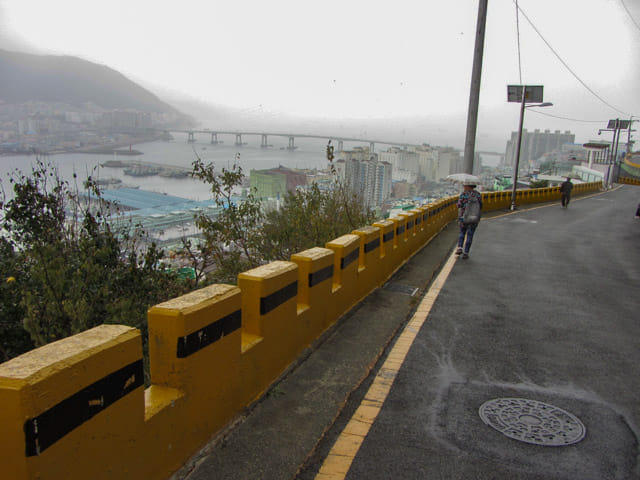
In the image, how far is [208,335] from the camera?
3.01 metres

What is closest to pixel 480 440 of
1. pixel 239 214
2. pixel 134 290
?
pixel 134 290

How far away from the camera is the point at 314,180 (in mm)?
11102

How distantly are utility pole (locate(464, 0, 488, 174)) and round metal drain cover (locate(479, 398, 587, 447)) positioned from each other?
12873 mm

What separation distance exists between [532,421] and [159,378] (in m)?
2.79

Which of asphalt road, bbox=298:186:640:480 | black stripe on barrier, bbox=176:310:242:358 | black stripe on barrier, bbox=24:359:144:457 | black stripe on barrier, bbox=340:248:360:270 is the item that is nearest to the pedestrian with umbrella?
asphalt road, bbox=298:186:640:480

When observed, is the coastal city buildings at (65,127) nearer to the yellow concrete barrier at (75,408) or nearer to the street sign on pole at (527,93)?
the yellow concrete barrier at (75,408)

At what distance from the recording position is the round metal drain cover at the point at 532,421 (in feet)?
11.3

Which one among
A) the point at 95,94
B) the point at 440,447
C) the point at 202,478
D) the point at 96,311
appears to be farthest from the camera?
the point at 95,94

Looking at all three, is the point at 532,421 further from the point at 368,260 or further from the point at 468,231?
the point at 468,231

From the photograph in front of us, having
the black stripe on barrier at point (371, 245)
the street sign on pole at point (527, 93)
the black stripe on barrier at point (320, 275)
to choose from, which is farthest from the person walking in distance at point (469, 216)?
the street sign on pole at point (527, 93)

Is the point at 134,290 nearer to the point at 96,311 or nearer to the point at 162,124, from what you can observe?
the point at 96,311

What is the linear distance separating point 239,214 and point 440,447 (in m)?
6.53

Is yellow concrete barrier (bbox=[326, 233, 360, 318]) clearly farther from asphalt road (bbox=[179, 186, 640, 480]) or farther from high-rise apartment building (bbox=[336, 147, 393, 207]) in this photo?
high-rise apartment building (bbox=[336, 147, 393, 207])

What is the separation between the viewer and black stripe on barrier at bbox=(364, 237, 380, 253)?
668 centimetres
